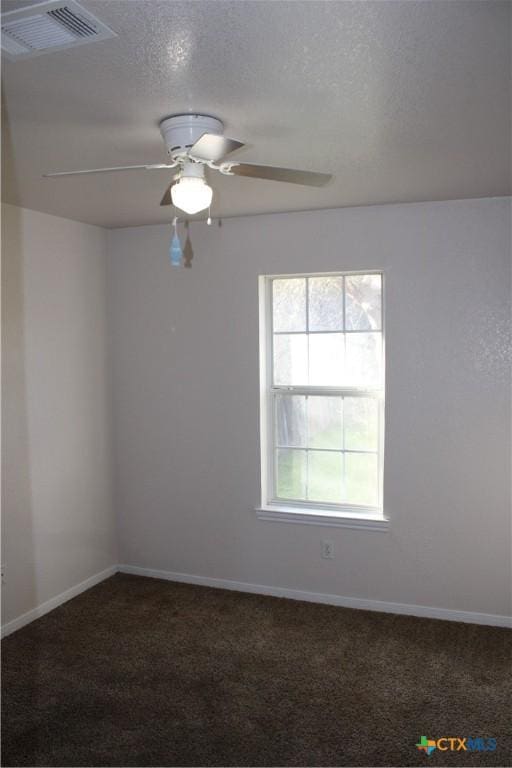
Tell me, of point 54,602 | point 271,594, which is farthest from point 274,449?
point 54,602

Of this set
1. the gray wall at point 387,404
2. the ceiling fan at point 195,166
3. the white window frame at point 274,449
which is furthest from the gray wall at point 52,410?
the ceiling fan at point 195,166

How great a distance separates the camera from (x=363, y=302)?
406cm

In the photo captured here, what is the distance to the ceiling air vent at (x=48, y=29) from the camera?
1.57 meters

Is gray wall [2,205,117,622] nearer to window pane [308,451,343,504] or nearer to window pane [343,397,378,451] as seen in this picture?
window pane [308,451,343,504]

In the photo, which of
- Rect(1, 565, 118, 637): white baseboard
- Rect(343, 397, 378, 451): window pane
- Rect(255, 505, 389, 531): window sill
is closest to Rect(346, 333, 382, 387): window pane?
Rect(343, 397, 378, 451): window pane

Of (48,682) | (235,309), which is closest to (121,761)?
(48,682)

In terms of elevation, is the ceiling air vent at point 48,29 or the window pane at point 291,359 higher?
the ceiling air vent at point 48,29

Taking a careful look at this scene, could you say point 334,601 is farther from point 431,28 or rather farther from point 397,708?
point 431,28

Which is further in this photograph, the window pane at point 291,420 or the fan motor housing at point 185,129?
the window pane at point 291,420

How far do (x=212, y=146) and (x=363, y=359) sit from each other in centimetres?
223

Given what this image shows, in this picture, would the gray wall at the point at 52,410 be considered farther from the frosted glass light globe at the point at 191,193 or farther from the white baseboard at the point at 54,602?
the frosted glass light globe at the point at 191,193

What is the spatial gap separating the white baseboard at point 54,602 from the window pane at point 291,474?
139 cm

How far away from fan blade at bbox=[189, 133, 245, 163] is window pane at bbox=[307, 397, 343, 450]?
222 cm

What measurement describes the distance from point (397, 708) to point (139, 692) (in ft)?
3.99
